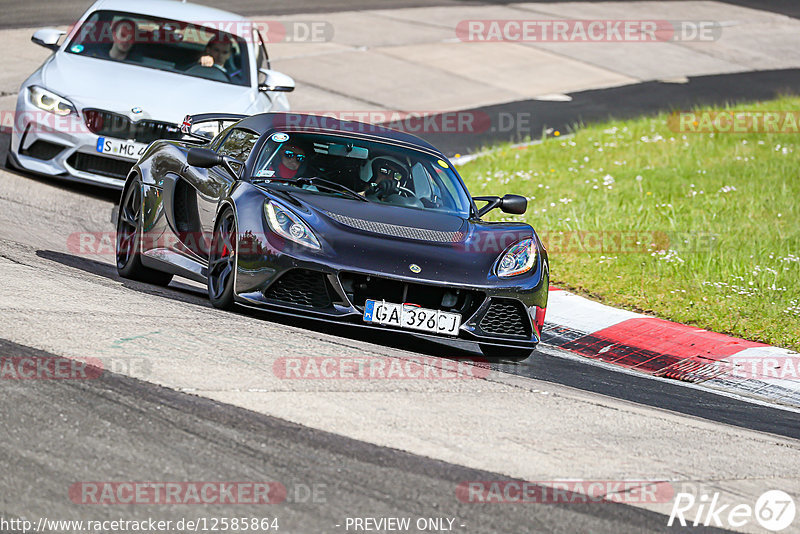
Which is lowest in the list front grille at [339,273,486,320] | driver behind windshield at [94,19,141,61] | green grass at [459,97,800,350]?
green grass at [459,97,800,350]

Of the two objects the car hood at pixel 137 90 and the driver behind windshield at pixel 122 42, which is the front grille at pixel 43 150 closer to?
the car hood at pixel 137 90

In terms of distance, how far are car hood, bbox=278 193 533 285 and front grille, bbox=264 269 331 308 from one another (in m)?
0.16

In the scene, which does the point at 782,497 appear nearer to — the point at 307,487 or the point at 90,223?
the point at 307,487

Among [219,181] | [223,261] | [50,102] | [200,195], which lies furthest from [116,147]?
[223,261]

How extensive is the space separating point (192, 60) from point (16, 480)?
8.28 metres

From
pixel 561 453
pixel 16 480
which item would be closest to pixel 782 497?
pixel 561 453

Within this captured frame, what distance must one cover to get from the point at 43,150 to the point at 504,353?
527 centimetres

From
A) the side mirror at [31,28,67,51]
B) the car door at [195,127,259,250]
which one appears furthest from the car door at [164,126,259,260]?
the side mirror at [31,28,67,51]

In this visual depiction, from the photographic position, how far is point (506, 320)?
7.20m

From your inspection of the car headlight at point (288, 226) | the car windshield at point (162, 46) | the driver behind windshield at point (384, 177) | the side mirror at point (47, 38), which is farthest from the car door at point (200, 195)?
the side mirror at point (47, 38)

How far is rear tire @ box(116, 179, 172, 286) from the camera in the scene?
850 centimetres

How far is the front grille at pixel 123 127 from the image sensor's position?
1077cm

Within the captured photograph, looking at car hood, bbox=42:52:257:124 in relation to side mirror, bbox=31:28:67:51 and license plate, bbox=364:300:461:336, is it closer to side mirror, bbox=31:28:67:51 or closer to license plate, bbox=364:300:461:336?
side mirror, bbox=31:28:67:51

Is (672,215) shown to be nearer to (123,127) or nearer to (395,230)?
(123,127)
